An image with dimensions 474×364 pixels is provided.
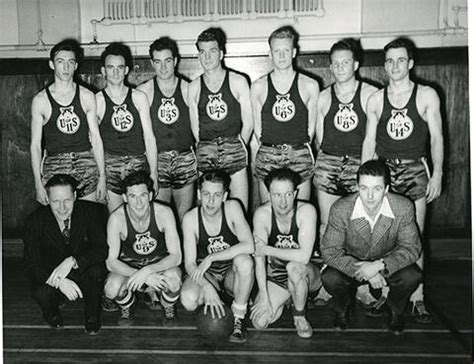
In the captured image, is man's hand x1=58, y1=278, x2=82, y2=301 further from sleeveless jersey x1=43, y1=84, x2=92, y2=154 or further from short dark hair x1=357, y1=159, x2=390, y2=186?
short dark hair x1=357, y1=159, x2=390, y2=186

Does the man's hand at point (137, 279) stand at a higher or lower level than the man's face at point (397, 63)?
lower

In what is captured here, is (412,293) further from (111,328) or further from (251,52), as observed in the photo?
(251,52)

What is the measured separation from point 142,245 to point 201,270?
14.2 inches

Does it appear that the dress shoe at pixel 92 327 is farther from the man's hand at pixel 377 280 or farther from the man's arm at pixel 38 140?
the man's hand at pixel 377 280

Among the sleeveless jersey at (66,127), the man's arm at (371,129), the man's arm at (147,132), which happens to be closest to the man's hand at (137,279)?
the man's arm at (147,132)

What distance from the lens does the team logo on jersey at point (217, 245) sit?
2.77 meters

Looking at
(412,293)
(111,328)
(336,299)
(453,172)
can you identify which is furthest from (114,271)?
(453,172)

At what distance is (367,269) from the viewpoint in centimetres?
251

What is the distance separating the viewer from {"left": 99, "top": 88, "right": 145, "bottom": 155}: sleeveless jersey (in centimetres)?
311

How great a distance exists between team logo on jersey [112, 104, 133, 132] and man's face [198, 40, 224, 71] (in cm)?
49

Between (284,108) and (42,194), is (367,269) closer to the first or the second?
(284,108)

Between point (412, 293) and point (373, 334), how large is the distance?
0.31 metres

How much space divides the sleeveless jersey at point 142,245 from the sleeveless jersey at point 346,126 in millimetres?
958

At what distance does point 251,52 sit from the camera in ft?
12.7
